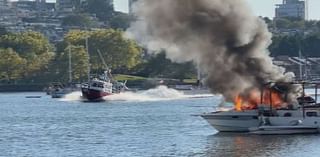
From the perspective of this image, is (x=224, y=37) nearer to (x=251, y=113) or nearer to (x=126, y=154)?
(x=251, y=113)

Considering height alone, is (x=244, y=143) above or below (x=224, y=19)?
below

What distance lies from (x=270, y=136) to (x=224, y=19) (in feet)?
29.1

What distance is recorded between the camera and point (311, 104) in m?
87.7

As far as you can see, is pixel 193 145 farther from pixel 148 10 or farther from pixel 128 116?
pixel 128 116

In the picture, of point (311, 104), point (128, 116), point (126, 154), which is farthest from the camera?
point (128, 116)

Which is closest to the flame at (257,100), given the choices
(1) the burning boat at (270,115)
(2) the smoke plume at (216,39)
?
(1) the burning boat at (270,115)

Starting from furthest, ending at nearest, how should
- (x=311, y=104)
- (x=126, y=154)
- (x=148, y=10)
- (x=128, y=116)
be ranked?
(x=128, y=116) → (x=311, y=104) → (x=148, y=10) → (x=126, y=154)

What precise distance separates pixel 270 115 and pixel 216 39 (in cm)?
664

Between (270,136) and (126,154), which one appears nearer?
(126,154)

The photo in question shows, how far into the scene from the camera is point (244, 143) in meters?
81.1

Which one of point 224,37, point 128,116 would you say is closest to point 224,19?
point 224,37

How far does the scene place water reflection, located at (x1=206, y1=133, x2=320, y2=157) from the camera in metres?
75.2

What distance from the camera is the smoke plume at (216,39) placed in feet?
272


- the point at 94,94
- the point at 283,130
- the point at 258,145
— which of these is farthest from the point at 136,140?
the point at 94,94
